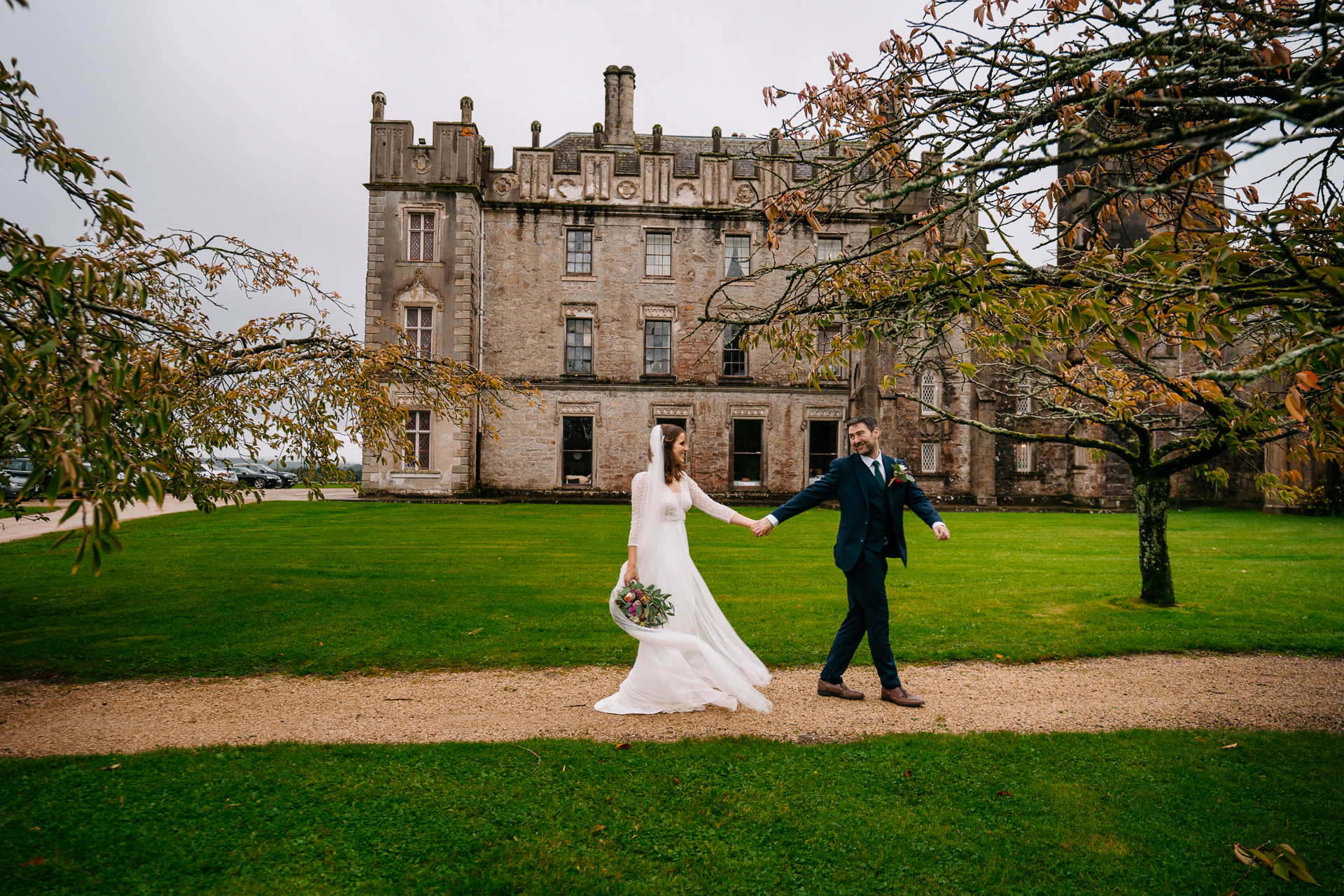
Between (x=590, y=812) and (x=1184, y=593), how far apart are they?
35.2 ft

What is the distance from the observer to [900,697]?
6.10 m

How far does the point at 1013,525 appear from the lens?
21656 millimetres

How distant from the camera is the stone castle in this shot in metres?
26.8

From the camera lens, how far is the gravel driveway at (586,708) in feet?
17.6

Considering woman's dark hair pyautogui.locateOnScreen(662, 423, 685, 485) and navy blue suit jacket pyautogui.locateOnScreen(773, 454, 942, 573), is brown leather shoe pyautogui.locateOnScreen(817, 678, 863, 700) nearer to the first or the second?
navy blue suit jacket pyautogui.locateOnScreen(773, 454, 942, 573)

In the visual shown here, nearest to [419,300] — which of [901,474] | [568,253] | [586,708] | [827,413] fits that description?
[568,253]

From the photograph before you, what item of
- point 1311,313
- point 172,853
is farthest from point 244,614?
point 1311,313

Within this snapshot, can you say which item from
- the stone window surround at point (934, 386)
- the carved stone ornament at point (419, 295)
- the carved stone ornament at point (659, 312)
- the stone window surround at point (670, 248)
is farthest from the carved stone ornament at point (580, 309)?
the stone window surround at point (934, 386)

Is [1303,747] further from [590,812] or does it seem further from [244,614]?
[244,614]

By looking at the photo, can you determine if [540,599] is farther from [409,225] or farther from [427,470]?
[409,225]

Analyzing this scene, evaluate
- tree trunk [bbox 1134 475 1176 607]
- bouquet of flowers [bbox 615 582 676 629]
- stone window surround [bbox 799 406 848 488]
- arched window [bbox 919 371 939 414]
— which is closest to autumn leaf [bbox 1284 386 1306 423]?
bouquet of flowers [bbox 615 582 676 629]

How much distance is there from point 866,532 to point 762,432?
2289cm

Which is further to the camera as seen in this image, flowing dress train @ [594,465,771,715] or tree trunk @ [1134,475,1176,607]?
tree trunk @ [1134,475,1176,607]

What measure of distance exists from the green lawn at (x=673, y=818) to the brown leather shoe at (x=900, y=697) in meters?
0.92
